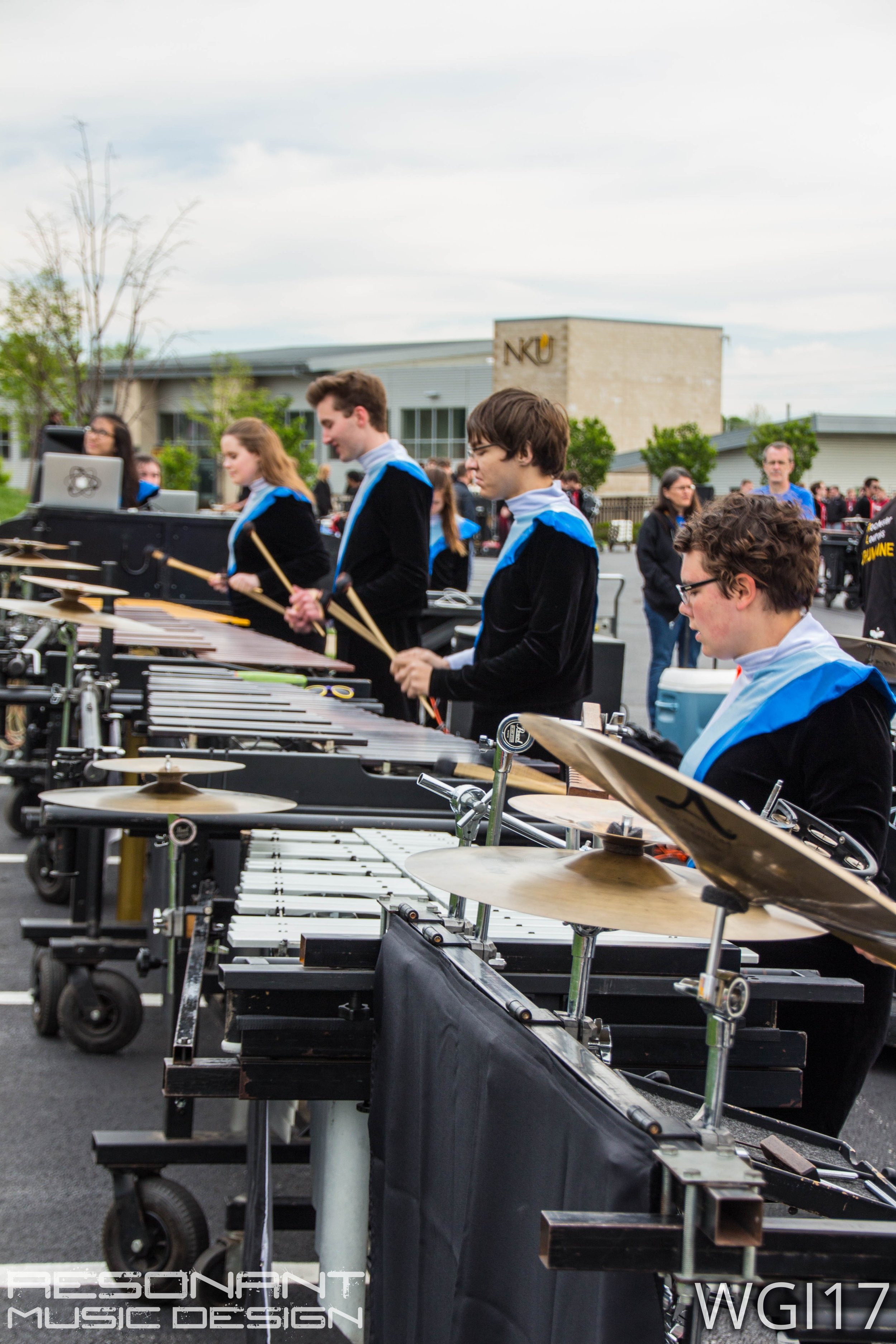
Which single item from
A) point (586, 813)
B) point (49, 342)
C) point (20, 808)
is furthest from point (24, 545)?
point (49, 342)

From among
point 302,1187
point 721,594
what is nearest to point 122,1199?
point 302,1187

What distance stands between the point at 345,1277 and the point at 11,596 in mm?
7298

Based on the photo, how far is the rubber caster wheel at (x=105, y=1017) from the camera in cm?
462

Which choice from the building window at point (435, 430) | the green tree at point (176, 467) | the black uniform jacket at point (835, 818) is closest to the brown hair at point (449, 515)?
the black uniform jacket at point (835, 818)

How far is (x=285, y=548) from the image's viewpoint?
662 cm

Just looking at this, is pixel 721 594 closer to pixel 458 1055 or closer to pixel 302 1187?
pixel 458 1055

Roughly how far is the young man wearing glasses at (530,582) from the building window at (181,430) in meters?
57.3

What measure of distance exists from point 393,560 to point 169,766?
251cm

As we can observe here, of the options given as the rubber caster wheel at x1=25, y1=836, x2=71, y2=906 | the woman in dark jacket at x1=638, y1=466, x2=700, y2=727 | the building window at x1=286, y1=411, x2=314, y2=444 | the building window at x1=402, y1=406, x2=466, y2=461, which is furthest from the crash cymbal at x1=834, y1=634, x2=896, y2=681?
the building window at x1=402, y1=406, x2=466, y2=461

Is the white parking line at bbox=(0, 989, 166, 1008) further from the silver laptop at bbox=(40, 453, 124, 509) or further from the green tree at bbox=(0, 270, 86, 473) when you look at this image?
the green tree at bbox=(0, 270, 86, 473)

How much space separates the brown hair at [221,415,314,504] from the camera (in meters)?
6.61

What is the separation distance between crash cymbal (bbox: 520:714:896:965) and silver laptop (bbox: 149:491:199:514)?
10879 mm

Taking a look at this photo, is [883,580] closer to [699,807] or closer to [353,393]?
[353,393]

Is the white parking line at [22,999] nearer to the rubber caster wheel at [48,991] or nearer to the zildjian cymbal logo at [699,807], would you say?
the rubber caster wheel at [48,991]
